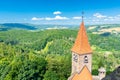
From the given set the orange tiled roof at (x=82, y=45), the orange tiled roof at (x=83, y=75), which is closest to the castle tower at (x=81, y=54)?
the orange tiled roof at (x=82, y=45)

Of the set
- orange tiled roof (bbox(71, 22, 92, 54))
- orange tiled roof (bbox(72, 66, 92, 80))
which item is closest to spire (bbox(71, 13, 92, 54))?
orange tiled roof (bbox(71, 22, 92, 54))

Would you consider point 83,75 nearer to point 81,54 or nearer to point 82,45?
point 81,54

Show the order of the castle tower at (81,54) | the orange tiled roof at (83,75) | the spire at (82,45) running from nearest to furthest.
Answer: the orange tiled roof at (83,75) < the castle tower at (81,54) < the spire at (82,45)

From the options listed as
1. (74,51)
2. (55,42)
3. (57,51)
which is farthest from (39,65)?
(55,42)

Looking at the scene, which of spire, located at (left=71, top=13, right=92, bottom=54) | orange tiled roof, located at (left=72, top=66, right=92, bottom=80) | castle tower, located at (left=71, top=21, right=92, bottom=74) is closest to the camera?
orange tiled roof, located at (left=72, top=66, right=92, bottom=80)

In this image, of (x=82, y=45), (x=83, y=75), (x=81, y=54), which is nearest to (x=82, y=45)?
(x=82, y=45)

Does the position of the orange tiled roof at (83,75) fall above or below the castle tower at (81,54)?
below

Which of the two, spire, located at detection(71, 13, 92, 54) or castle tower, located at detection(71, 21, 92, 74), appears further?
spire, located at detection(71, 13, 92, 54)

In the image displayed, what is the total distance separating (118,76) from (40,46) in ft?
621

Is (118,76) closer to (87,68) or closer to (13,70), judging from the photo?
(87,68)

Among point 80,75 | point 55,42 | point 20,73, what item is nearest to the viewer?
point 80,75

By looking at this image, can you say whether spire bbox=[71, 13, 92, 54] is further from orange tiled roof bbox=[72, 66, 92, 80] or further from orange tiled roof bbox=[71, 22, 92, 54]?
orange tiled roof bbox=[72, 66, 92, 80]

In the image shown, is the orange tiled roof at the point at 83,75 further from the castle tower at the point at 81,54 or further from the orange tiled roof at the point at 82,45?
the orange tiled roof at the point at 82,45

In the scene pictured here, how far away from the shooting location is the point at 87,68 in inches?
1813
